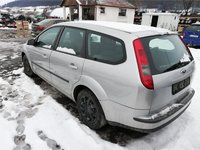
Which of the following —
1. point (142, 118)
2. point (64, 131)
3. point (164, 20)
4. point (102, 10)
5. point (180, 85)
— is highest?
point (102, 10)

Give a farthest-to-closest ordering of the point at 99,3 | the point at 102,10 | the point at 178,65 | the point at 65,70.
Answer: the point at 102,10 < the point at 99,3 < the point at 65,70 < the point at 178,65

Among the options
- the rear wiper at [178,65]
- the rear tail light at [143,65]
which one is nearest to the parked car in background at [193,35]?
the rear wiper at [178,65]

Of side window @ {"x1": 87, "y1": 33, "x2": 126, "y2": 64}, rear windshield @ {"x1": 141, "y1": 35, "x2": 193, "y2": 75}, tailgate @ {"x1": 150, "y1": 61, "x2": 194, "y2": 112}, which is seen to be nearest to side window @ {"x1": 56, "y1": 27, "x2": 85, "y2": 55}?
A: side window @ {"x1": 87, "y1": 33, "x2": 126, "y2": 64}

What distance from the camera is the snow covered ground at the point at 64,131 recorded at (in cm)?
254

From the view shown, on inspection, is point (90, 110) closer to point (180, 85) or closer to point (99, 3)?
point (180, 85)

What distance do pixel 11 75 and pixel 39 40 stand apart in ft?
5.73

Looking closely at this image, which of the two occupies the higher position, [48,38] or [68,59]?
[48,38]

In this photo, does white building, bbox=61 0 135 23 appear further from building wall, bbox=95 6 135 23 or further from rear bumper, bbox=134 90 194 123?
rear bumper, bbox=134 90 194 123

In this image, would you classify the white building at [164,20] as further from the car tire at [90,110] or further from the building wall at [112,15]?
the car tire at [90,110]

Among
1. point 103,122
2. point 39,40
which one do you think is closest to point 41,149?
point 103,122

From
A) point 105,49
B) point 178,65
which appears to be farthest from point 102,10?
point 178,65

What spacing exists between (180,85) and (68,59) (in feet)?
5.85

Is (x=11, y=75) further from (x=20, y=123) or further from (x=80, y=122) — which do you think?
(x=80, y=122)

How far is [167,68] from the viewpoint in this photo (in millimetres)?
2299
